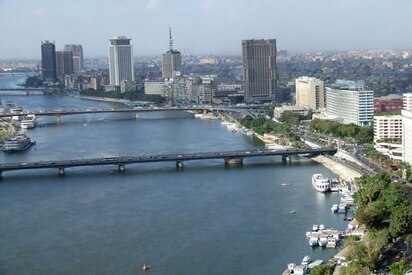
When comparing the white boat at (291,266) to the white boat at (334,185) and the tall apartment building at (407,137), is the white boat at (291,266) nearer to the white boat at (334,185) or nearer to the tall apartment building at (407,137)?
the white boat at (334,185)

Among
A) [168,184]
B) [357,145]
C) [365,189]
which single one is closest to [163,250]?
[365,189]

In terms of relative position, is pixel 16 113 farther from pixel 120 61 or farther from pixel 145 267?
pixel 145 267

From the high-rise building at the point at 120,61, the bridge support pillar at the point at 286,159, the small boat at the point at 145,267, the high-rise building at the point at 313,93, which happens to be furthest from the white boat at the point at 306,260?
the high-rise building at the point at 120,61

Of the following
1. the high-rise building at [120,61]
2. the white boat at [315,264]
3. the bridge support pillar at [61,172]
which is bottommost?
the white boat at [315,264]

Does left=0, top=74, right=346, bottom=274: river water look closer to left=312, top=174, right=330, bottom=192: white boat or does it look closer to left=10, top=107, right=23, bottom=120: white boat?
left=312, top=174, right=330, bottom=192: white boat

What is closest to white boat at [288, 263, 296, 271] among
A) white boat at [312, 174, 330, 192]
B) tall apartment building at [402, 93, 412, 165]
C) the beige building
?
white boat at [312, 174, 330, 192]

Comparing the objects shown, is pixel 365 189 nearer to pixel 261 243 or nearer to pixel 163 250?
pixel 261 243
